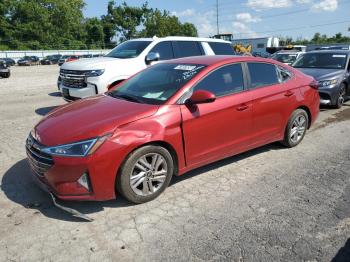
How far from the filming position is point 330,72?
960cm

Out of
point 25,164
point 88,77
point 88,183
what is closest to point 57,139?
point 88,183

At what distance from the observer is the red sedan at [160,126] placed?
12.2 feet

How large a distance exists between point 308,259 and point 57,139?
2711mm

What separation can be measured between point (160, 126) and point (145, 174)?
568 mm

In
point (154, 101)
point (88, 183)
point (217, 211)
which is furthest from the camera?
point (154, 101)

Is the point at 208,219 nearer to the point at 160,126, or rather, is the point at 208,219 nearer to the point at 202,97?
the point at 160,126

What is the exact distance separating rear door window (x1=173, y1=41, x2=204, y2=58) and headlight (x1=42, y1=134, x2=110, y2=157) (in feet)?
20.2

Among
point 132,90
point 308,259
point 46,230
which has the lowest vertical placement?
point 308,259

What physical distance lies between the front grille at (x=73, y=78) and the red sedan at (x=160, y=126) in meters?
3.17

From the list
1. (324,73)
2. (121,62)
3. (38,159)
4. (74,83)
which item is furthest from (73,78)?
(324,73)

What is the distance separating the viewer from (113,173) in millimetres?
3781

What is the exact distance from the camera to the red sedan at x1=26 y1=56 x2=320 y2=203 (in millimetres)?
3713

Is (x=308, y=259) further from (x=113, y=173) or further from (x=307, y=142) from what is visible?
(x=307, y=142)

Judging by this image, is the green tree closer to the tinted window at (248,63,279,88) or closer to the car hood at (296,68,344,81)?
the car hood at (296,68,344,81)
